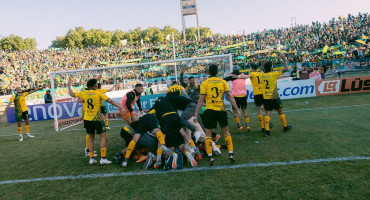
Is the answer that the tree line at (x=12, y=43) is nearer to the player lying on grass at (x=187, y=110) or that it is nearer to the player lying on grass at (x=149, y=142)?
the player lying on grass at (x=149, y=142)

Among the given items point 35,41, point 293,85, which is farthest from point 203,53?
point 35,41

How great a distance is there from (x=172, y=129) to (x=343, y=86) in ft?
41.0

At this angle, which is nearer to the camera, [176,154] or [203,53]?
[176,154]

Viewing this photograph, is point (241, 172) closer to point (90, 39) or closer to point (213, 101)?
point (213, 101)

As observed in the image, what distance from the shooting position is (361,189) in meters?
3.41

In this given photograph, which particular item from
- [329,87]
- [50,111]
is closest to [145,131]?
[50,111]

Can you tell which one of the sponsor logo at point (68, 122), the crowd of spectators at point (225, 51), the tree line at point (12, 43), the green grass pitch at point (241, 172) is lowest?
the sponsor logo at point (68, 122)

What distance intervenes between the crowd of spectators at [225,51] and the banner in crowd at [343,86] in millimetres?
15244

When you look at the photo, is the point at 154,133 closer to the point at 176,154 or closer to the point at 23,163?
the point at 176,154

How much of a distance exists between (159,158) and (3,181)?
124 inches

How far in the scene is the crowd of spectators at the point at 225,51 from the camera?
31.4m

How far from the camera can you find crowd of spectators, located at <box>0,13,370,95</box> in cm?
3139

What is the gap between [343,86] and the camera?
1369 centimetres

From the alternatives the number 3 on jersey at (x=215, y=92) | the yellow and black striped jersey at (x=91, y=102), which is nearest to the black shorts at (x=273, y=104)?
the number 3 on jersey at (x=215, y=92)
